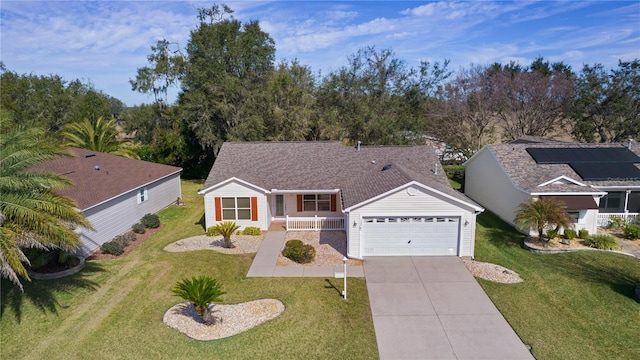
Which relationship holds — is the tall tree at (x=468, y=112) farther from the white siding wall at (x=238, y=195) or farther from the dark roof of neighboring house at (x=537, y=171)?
the white siding wall at (x=238, y=195)

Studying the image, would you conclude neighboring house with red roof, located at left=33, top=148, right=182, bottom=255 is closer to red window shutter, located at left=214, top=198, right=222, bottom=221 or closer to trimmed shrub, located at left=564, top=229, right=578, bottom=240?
red window shutter, located at left=214, top=198, right=222, bottom=221

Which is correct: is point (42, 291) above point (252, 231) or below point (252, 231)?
below

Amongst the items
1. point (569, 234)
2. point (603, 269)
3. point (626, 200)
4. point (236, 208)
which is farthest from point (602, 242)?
point (236, 208)

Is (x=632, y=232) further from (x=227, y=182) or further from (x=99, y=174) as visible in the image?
(x=99, y=174)

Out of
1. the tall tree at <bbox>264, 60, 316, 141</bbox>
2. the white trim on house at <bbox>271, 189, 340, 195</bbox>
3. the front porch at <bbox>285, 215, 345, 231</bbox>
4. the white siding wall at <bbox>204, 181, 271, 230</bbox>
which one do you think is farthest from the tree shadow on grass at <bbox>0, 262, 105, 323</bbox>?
the tall tree at <bbox>264, 60, 316, 141</bbox>

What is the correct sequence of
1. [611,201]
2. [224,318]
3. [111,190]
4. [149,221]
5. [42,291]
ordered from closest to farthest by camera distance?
[224,318]
[42,291]
[111,190]
[149,221]
[611,201]

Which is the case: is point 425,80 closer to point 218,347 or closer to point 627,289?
point 627,289

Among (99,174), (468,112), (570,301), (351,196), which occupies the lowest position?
(570,301)
